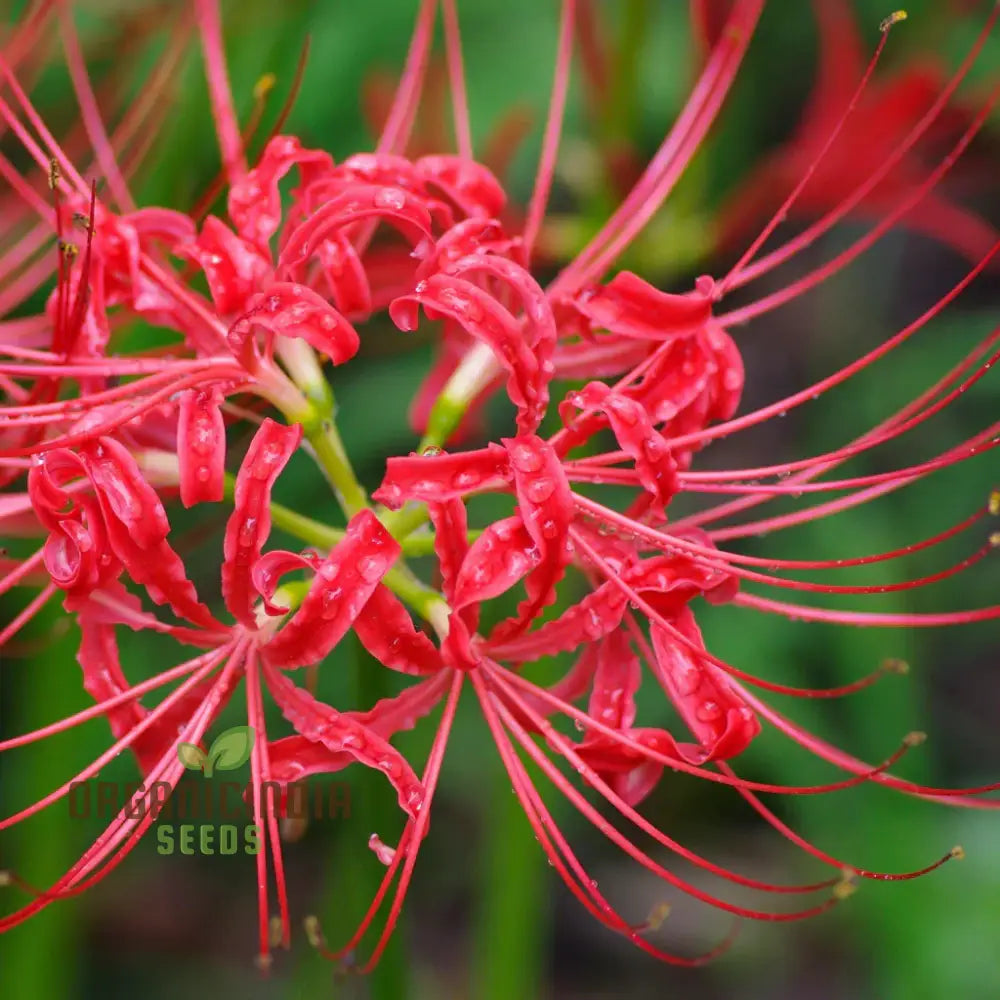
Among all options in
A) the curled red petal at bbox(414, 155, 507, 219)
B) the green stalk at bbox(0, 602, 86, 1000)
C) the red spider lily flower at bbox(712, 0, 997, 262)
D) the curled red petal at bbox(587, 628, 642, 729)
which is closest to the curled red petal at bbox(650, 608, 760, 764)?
the curled red petal at bbox(587, 628, 642, 729)

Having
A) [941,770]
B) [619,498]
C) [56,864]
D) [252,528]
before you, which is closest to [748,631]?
[619,498]

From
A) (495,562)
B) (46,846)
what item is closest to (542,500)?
(495,562)

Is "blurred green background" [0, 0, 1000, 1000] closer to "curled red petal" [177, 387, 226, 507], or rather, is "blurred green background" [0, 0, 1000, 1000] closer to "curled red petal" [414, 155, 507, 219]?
"curled red petal" [414, 155, 507, 219]

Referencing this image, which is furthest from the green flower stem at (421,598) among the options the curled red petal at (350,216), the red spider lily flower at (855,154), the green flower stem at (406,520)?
the red spider lily flower at (855,154)

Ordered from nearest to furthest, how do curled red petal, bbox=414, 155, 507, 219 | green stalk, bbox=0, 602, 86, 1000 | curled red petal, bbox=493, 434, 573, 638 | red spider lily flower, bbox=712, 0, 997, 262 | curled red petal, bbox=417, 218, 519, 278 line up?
curled red petal, bbox=493, 434, 573, 638
curled red petal, bbox=417, 218, 519, 278
curled red petal, bbox=414, 155, 507, 219
green stalk, bbox=0, 602, 86, 1000
red spider lily flower, bbox=712, 0, 997, 262

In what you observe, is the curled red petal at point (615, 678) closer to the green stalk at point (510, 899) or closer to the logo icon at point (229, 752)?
the logo icon at point (229, 752)

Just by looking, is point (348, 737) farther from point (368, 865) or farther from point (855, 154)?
point (855, 154)

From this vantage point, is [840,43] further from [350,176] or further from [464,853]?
[464,853]
